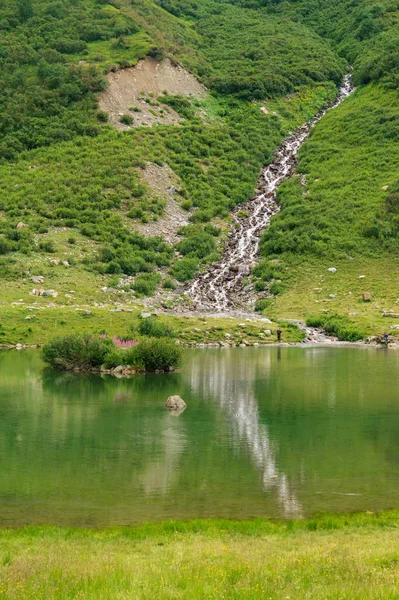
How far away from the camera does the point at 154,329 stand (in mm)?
51188

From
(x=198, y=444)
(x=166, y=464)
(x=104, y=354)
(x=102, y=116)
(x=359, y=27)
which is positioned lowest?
(x=166, y=464)

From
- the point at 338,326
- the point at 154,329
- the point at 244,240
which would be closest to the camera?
the point at 154,329

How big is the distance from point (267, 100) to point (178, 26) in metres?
33.6

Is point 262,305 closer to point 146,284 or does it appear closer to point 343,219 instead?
point 146,284

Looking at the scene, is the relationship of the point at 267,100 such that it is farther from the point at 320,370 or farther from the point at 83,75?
the point at 320,370

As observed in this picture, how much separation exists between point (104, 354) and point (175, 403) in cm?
1342

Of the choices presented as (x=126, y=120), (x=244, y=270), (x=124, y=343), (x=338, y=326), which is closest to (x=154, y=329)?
(x=124, y=343)

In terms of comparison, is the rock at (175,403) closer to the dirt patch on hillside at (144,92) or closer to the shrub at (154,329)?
the shrub at (154,329)

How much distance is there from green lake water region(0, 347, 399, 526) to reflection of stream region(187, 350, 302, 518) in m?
0.07

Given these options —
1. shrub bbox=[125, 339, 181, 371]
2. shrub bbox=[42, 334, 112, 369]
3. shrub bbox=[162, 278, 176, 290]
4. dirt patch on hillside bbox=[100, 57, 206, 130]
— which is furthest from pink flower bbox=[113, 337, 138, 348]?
dirt patch on hillside bbox=[100, 57, 206, 130]

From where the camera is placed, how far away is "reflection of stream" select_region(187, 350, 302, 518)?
2169 cm

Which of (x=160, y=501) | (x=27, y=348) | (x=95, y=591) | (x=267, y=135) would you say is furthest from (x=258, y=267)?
(x=95, y=591)

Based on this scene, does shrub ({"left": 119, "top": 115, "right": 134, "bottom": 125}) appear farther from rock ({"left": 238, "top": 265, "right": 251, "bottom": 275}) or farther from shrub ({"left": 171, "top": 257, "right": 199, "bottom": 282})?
rock ({"left": 238, "top": 265, "right": 251, "bottom": 275})

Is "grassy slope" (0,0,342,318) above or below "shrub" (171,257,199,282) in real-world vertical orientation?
above
